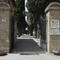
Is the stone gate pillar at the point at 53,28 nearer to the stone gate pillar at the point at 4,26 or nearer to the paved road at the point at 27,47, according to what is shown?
the paved road at the point at 27,47

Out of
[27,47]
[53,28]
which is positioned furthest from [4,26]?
[27,47]

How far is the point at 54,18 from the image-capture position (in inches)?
683

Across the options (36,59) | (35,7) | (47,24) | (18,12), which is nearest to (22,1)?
(18,12)

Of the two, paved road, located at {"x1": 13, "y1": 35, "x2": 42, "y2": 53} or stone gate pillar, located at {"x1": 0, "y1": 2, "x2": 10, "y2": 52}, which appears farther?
paved road, located at {"x1": 13, "y1": 35, "x2": 42, "y2": 53}

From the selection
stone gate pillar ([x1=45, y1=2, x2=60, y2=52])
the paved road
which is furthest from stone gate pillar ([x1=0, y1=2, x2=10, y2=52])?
stone gate pillar ([x1=45, y1=2, x2=60, y2=52])

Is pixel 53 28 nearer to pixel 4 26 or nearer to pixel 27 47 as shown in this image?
pixel 4 26

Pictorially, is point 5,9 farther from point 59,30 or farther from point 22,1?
point 22,1

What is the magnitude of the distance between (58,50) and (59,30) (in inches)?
63.1

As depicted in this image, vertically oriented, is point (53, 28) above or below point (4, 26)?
below

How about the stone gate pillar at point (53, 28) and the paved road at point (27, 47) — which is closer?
the stone gate pillar at point (53, 28)

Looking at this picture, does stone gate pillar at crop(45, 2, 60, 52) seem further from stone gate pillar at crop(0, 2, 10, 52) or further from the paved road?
stone gate pillar at crop(0, 2, 10, 52)

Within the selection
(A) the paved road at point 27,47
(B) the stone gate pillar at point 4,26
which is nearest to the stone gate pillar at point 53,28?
(A) the paved road at point 27,47

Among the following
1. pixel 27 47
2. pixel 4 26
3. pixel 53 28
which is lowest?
pixel 27 47

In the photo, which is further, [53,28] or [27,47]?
[27,47]
